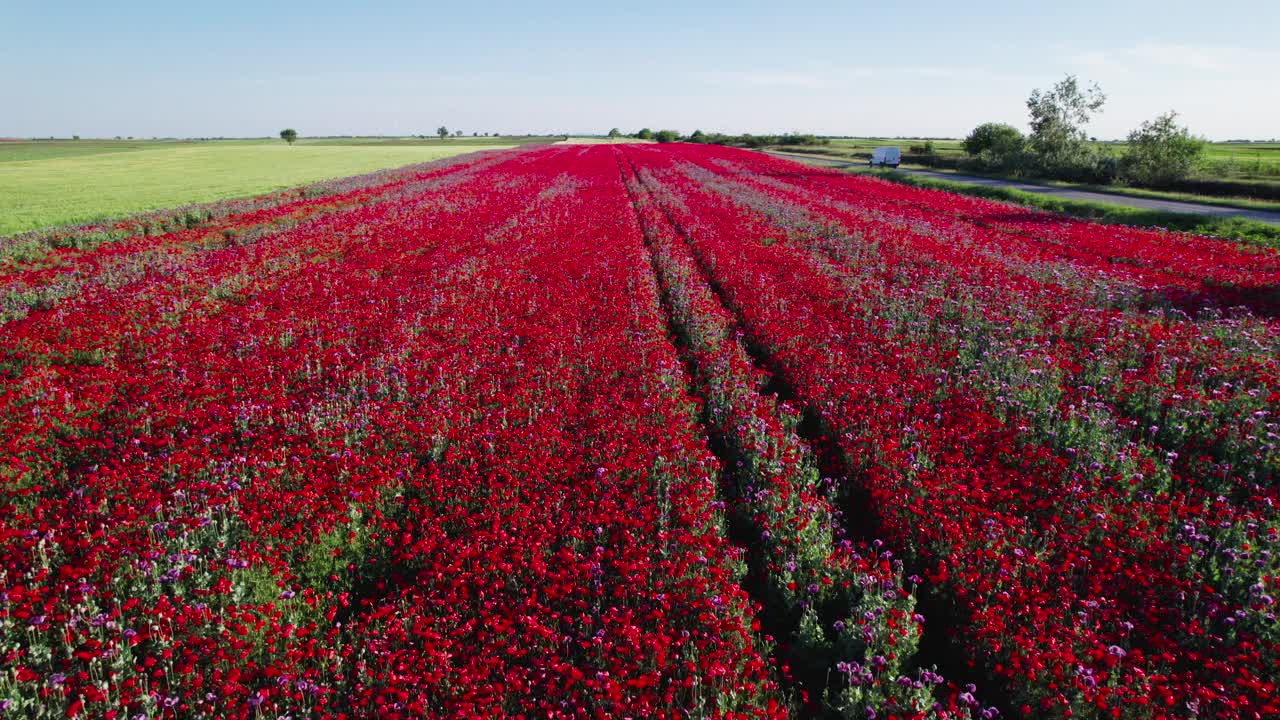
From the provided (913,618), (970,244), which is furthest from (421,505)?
(970,244)

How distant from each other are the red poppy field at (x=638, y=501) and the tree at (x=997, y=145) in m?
45.9

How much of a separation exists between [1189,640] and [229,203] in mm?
A: 35725

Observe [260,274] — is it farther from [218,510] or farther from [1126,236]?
[1126,236]

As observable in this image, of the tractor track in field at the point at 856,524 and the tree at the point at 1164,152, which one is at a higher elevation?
the tree at the point at 1164,152

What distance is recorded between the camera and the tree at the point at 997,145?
2080 inches

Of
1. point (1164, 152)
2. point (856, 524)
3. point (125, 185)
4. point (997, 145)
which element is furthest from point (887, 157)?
point (856, 524)

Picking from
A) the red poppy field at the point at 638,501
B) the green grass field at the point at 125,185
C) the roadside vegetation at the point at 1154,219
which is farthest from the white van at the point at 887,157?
the red poppy field at the point at 638,501

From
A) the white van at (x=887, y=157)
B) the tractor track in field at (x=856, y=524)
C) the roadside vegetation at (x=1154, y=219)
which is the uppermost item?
the white van at (x=887, y=157)

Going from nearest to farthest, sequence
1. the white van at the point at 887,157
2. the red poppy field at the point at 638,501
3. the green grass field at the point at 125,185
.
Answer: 1. the red poppy field at the point at 638,501
2. the green grass field at the point at 125,185
3. the white van at the point at 887,157

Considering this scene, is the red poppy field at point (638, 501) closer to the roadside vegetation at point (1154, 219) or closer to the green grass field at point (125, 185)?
the roadside vegetation at point (1154, 219)

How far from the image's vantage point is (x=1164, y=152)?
38.1 metres

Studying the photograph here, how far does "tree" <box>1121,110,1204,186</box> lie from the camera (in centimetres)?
3800

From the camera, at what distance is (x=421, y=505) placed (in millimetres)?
6172

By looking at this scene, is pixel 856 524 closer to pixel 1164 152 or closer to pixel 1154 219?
pixel 1154 219
